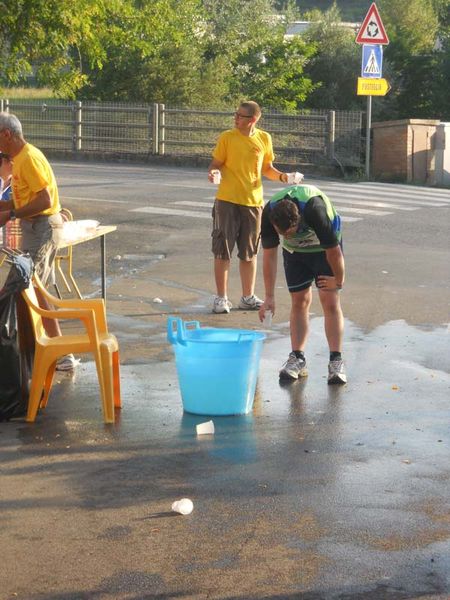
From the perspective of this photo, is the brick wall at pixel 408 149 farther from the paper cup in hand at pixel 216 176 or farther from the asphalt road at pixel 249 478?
the paper cup in hand at pixel 216 176

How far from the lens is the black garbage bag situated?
7145 mm

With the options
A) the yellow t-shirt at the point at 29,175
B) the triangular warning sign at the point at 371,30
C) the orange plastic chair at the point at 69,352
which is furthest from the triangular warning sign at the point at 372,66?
the orange plastic chair at the point at 69,352

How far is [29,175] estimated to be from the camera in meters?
8.23

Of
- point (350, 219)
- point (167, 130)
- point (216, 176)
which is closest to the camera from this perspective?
point (216, 176)

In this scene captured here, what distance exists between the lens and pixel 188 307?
11008 millimetres

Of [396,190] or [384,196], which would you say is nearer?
[384,196]

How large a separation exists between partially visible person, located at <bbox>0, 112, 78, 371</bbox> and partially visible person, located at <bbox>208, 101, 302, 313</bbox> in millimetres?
2417

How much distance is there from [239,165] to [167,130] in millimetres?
19139

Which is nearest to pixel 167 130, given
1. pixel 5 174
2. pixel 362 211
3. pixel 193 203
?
pixel 193 203

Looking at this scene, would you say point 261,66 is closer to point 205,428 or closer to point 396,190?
point 396,190

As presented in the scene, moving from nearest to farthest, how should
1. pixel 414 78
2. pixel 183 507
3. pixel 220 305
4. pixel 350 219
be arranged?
1. pixel 183 507
2. pixel 220 305
3. pixel 350 219
4. pixel 414 78

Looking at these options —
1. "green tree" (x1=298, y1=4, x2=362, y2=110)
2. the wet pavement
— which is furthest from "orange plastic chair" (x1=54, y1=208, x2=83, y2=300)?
"green tree" (x1=298, y1=4, x2=362, y2=110)

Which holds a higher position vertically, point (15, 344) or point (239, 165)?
point (239, 165)

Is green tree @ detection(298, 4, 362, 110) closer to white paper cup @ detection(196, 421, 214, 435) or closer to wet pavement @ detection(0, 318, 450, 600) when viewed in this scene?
wet pavement @ detection(0, 318, 450, 600)
